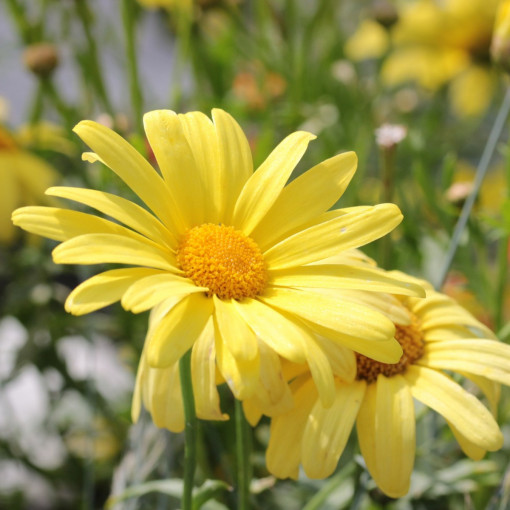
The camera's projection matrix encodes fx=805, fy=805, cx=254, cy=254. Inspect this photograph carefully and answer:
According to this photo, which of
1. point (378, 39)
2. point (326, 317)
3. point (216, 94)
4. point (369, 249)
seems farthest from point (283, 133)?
point (326, 317)

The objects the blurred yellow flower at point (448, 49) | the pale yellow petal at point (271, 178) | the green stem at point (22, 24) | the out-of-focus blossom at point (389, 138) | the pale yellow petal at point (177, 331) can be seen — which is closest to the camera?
the pale yellow petal at point (177, 331)

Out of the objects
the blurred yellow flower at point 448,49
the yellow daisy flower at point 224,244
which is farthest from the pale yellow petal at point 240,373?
the blurred yellow flower at point 448,49

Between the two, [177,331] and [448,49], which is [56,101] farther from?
[448,49]

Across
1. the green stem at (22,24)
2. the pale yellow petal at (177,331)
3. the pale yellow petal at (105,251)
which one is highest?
the green stem at (22,24)

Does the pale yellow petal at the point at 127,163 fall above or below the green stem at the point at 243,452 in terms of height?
above

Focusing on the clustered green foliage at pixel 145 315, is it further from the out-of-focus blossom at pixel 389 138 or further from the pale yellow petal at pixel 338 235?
the pale yellow petal at pixel 338 235

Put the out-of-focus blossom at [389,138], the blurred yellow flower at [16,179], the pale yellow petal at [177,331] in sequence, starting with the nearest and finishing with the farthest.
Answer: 1. the pale yellow petal at [177,331]
2. the out-of-focus blossom at [389,138]
3. the blurred yellow flower at [16,179]

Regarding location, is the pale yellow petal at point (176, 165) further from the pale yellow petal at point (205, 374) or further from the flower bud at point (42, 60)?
the flower bud at point (42, 60)

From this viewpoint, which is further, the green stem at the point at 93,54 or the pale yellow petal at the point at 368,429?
the green stem at the point at 93,54
